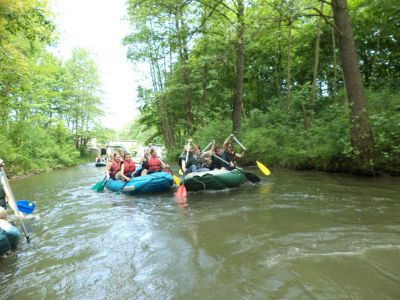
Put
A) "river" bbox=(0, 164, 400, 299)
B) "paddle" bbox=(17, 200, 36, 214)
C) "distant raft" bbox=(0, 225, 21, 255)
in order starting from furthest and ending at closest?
"paddle" bbox=(17, 200, 36, 214) < "distant raft" bbox=(0, 225, 21, 255) < "river" bbox=(0, 164, 400, 299)

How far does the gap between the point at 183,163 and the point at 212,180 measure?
1586 millimetres

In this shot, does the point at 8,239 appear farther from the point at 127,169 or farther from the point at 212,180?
the point at 127,169

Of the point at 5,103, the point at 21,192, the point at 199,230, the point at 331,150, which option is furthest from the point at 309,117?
the point at 5,103

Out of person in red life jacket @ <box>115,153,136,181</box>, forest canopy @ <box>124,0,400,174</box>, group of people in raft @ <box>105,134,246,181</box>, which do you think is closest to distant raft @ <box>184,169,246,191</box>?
group of people in raft @ <box>105,134,246,181</box>

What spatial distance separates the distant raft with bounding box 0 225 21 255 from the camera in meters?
3.54

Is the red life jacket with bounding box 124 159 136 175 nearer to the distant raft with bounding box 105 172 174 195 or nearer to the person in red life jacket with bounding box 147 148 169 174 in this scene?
the person in red life jacket with bounding box 147 148 169 174

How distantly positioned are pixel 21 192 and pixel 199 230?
7851mm

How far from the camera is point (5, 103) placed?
13219 mm

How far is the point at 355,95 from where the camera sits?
7328mm

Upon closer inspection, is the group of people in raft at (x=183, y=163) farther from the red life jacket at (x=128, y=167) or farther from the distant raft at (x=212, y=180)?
the distant raft at (x=212, y=180)

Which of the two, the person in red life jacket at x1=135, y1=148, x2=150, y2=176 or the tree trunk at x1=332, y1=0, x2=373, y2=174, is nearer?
the tree trunk at x1=332, y1=0, x2=373, y2=174

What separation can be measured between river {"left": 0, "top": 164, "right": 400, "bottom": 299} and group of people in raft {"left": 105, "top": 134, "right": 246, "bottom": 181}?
2076 mm

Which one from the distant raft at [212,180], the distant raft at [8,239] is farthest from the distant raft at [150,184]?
the distant raft at [8,239]

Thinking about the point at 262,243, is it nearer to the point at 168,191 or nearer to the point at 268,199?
the point at 268,199
